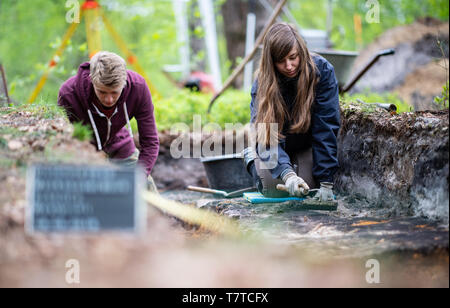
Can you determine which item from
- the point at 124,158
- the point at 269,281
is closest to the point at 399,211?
the point at 269,281

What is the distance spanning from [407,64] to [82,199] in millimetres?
8573

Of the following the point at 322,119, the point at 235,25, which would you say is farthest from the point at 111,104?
the point at 235,25

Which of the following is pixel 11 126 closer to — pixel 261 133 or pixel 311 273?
pixel 261 133

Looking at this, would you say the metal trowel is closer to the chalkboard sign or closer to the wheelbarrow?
the chalkboard sign

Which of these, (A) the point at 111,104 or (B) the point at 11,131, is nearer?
(B) the point at 11,131

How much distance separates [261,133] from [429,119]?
1.12 metres

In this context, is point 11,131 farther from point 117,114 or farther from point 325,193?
point 325,193

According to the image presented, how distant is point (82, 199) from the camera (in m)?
2.04

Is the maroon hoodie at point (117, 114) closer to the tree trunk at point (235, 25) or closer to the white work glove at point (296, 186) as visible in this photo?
the white work glove at point (296, 186)

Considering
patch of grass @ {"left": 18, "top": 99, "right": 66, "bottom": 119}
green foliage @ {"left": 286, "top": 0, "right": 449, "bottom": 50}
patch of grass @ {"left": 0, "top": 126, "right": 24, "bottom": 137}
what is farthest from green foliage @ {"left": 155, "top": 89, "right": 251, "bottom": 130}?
green foliage @ {"left": 286, "top": 0, "right": 449, "bottom": 50}

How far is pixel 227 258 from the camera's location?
2141mm

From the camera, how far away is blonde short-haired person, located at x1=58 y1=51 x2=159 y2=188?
10.9ft

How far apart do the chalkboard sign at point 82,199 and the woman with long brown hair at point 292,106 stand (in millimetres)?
1577

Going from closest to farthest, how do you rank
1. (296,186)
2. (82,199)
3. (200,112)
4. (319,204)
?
1. (82,199)
2. (296,186)
3. (319,204)
4. (200,112)
